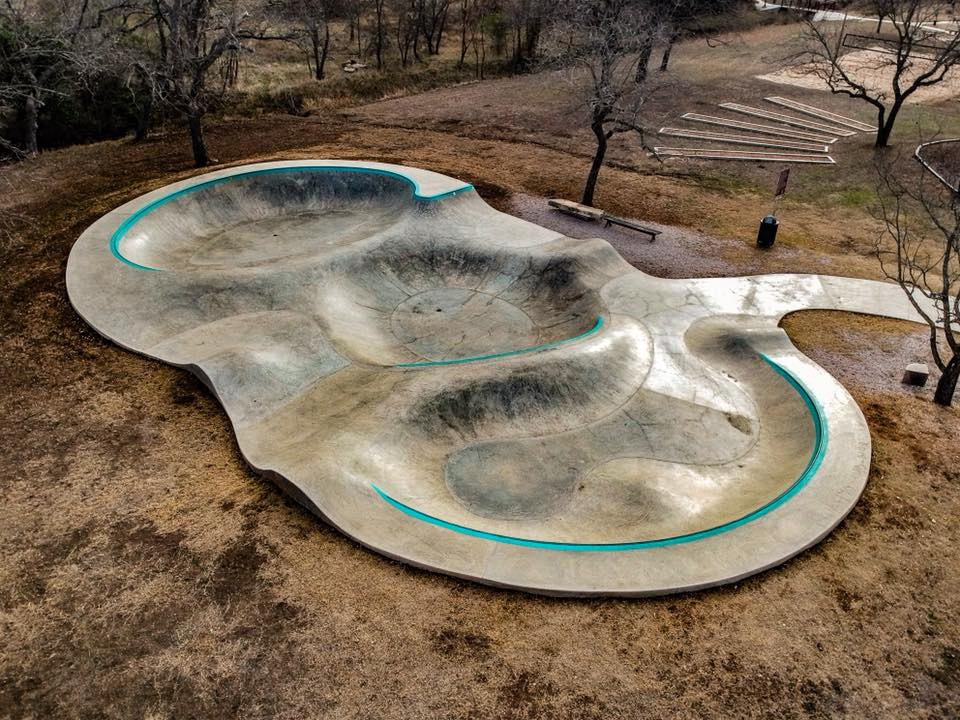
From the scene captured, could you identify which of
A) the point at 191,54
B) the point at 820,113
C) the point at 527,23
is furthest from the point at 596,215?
the point at 527,23

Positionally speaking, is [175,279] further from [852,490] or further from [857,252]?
[857,252]

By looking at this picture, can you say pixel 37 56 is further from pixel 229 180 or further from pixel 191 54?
pixel 229 180

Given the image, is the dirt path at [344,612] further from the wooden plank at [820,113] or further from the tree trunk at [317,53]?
the tree trunk at [317,53]

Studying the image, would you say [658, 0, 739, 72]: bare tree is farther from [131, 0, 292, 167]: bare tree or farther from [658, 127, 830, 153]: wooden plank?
[131, 0, 292, 167]: bare tree

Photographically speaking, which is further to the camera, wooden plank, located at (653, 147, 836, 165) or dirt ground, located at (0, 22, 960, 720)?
wooden plank, located at (653, 147, 836, 165)

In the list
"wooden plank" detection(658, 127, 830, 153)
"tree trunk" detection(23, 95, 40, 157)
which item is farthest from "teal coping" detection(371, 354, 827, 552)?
"tree trunk" detection(23, 95, 40, 157)
